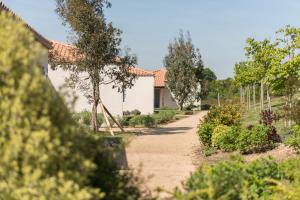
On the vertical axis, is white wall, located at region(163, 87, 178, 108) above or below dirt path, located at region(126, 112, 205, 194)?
above

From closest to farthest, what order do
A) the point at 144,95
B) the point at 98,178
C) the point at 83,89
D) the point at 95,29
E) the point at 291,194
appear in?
the point at 98,178
the point at 291,194
the point at 95,29
the point at 83,89
the point at 144,95

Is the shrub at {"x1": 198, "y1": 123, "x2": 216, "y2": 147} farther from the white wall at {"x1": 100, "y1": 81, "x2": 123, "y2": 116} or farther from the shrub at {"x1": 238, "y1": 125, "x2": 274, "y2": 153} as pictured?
the white wall at {"x1": 100, "y1": 81, "x2": 123, "y2": 116}

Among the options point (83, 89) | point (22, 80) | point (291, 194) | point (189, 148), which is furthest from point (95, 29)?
point (22, 80)

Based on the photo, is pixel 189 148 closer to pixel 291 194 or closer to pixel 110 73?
pixel 110 73

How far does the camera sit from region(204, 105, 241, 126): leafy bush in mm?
18391

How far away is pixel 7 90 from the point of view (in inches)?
144

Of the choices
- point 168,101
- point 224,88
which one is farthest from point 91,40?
point 224,88

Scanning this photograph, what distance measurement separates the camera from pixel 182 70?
49.1 m

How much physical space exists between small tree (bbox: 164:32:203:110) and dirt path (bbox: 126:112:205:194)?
87.2 feet

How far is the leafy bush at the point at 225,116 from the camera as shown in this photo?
60.3 feet

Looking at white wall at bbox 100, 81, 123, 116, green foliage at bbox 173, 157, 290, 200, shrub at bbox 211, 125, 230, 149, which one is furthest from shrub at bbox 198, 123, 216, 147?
white wall at bbox 100, 81, 123, 116

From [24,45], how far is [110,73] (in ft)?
64.7

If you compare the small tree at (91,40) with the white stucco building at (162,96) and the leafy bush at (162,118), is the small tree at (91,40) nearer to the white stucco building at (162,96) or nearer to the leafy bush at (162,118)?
the leafy bush at (162,118)

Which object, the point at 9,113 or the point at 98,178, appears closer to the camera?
the point at 9,113
